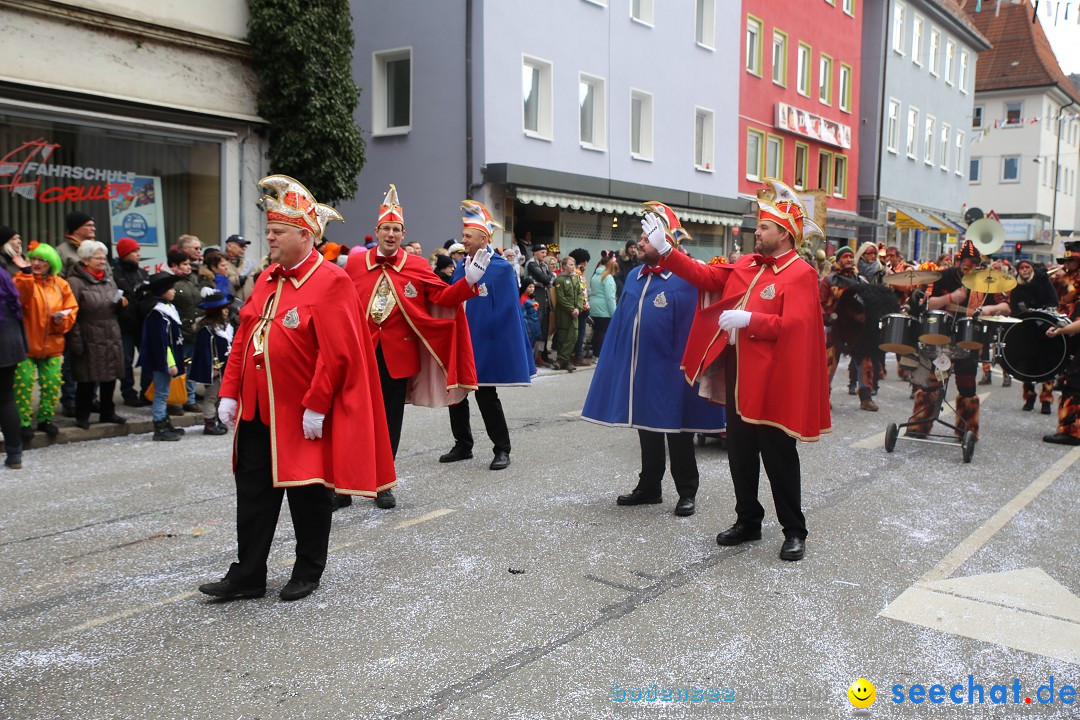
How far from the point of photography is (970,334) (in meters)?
8.55

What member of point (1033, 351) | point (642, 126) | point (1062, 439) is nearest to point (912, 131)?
point (642, 126)

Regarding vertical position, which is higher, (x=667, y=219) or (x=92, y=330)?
(x=667, y=219)

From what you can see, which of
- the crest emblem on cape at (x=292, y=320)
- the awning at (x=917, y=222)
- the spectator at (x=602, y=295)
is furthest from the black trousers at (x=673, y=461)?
the awning at (x=917, y=222)

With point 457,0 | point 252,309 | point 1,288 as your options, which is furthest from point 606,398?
point 457,0

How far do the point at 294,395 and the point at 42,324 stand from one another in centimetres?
463

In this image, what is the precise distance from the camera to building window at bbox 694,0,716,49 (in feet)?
84.0

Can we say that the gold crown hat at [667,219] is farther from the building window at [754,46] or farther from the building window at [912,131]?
the building window at [912,131]

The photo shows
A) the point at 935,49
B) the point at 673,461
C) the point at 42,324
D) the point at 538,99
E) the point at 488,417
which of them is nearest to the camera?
the point at 673,461

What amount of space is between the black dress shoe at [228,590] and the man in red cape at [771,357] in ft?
8.59

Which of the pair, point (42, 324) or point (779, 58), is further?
point (779, 58)

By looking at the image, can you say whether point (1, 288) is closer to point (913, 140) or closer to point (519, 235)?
point (519, 235)

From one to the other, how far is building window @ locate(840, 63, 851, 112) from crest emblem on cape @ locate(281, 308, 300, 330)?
32959 millimetres

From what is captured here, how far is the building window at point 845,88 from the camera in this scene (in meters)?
34.0

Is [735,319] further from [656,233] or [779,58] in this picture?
[779,58]
